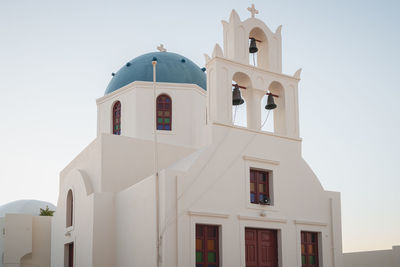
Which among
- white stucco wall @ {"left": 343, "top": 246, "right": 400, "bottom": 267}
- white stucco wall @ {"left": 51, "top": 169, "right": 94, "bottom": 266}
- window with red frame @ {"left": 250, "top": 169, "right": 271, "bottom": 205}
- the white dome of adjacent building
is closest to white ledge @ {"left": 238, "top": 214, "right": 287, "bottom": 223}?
window with red frame @ {"left": 250, "top": 169, "right": 271, "bottom": 205}

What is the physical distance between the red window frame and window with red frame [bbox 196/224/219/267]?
9.76ft

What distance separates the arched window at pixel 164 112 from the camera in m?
20.7

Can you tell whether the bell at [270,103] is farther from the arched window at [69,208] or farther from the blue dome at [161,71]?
the arched window at [69,208]

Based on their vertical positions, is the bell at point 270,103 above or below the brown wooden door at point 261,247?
above

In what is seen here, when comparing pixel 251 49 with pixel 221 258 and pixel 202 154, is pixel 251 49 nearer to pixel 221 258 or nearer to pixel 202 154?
pixel 202 154

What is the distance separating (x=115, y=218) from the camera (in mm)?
16266

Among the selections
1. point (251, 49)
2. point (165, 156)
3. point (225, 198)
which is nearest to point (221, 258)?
point (225, 198)

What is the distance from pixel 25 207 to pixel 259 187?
85.8ft

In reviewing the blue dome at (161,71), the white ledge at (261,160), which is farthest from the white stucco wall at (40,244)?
the white ledge at (261,160)

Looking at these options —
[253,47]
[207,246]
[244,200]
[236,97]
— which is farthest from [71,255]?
[253,47]

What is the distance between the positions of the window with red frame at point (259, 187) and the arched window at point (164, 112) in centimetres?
577

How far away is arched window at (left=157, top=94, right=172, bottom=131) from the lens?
20.7m

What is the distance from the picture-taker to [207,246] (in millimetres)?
14211

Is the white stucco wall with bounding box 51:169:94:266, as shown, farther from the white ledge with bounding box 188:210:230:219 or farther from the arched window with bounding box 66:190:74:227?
the white ledge with bounding box 188:210:230:219
